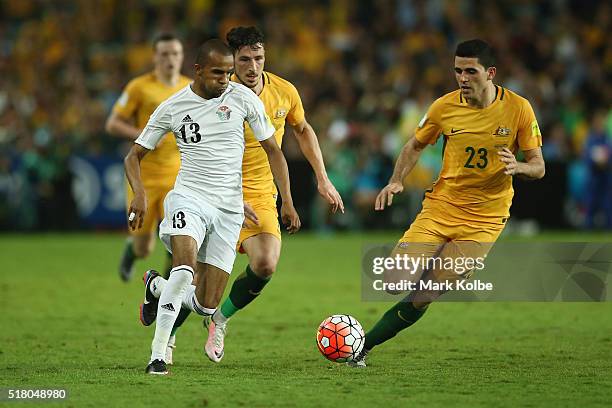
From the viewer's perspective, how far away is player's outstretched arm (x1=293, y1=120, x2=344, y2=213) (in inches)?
353

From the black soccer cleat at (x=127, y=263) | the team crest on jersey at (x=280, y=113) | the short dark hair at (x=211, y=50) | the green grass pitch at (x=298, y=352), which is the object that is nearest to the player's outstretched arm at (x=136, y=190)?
the short dark hair at (x=211, y=50)

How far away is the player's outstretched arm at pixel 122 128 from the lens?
11789mm

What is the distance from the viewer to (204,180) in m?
8.27

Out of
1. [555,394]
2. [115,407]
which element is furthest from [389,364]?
[115,407]

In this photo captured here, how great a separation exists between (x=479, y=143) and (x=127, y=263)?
6251 mm

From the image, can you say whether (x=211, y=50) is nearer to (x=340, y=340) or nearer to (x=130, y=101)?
(x=340, y=340)

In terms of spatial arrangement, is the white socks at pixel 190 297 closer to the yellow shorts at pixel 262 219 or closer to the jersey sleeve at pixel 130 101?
the yellow shorts at pixel 262 219

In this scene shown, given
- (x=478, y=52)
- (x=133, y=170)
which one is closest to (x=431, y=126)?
(x=478, y=52)

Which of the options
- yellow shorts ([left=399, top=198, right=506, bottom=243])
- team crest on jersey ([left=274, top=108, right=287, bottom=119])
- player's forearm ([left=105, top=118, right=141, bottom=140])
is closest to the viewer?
yellow shorts ([left=399, top=198, right=506, bottom=243])

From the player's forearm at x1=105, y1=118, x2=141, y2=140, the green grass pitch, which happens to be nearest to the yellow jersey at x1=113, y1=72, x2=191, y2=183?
the player's forearm at x1=105, y1=118, x2=141, y2=140

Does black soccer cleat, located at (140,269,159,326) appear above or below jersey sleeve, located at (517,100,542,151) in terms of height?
below

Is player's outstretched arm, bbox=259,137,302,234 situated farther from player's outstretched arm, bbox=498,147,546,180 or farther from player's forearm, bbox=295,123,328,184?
player's outstretched arm, bbox=498,147,546,180

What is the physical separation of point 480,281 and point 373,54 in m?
10.8

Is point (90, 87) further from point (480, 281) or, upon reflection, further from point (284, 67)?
point (480, 281)
